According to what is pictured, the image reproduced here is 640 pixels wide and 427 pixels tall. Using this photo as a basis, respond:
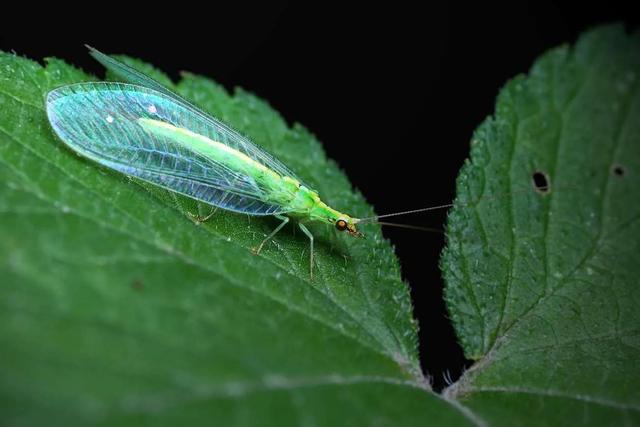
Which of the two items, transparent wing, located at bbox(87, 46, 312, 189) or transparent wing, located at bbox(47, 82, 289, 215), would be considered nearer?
transparent wing, located at bbox(47, 82, 289, 215)

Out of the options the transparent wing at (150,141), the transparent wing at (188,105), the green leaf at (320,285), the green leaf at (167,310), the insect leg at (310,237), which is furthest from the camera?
the transparent wing at (188,105)

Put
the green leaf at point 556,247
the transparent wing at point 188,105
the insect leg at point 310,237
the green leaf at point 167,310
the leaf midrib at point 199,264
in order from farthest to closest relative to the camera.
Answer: the transparent wing at point 188,105
the insect leg at point 310,237
the green leaf at point 556,247
the leaf midrib at point 199,264
the green leaf at point 167,310

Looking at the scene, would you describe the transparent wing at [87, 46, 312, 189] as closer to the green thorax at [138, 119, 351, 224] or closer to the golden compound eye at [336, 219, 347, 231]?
the green thorax at [138, 119, 351, 224]

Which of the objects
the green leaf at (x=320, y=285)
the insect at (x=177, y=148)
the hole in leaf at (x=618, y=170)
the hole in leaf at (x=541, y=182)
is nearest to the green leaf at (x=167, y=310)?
the green leaf at (x=320, y=285)

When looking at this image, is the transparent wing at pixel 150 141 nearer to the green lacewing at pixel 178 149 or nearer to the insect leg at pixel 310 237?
the green lacewing at pixel 178 149

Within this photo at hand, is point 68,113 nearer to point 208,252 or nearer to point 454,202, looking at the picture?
point 208,252

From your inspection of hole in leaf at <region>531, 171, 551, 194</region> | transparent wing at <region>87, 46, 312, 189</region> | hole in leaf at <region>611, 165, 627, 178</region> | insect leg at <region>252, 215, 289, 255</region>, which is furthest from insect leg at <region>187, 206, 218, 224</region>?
hole in leaf at <region>611, 165, 627, 178</region>
